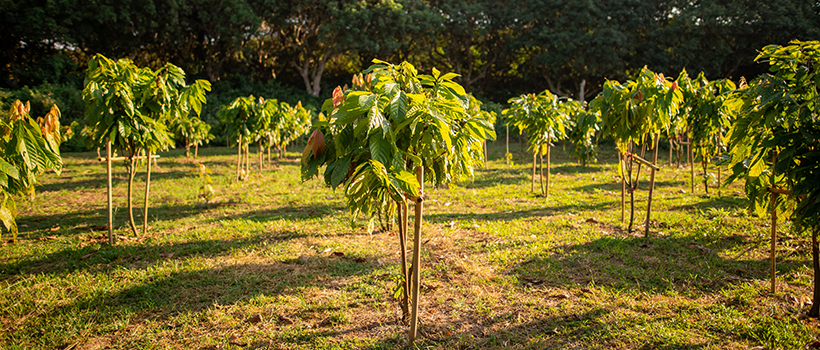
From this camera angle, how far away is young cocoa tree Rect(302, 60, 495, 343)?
226cm

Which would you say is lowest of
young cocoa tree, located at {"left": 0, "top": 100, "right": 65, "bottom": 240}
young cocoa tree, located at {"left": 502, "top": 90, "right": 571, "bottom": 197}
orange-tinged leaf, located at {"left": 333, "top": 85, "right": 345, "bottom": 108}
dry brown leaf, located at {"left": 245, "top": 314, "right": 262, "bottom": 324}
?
dry brown leaf, located at {"left": 245, "top": 314, "right": 262, "bottom": 324}

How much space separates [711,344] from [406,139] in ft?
8.01

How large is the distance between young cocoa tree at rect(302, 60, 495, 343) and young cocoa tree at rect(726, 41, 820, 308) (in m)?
1.94

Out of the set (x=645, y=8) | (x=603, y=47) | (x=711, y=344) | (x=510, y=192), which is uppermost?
(x=645, y=8)

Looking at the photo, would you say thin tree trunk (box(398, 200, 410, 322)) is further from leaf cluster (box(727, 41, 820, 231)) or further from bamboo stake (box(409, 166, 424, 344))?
leaf cluster (box(727, 41, 820, 231))

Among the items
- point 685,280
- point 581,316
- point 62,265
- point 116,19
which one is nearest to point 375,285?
point 581,316

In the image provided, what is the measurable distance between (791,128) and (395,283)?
3.24 metres

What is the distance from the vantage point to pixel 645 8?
22.0 m

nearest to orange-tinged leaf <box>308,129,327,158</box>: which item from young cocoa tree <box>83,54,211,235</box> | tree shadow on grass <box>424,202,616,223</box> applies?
young cocoa tree <box>83,54,211,235</box>

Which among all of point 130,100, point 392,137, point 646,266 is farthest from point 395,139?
point 130,100

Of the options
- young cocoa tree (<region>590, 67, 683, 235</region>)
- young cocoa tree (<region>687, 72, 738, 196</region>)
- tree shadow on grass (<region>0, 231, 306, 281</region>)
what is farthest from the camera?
young cocoa tree (<region>687, 72, 738, 196</region>)

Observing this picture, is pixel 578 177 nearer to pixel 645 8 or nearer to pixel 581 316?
pixel 581 316

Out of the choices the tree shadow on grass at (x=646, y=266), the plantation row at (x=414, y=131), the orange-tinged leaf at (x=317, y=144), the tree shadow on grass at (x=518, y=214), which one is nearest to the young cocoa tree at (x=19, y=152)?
the plantation row at (x=414, y=131)

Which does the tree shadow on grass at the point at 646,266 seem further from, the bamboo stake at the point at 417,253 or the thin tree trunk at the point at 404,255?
the bamboo stake at the point at 417,253
